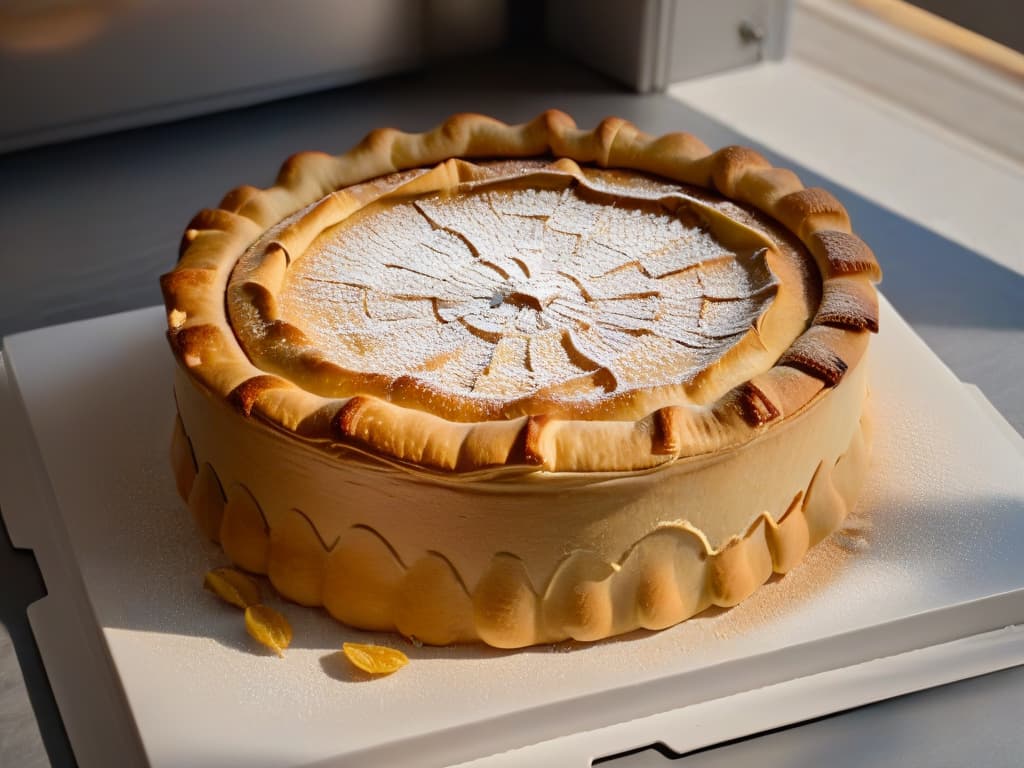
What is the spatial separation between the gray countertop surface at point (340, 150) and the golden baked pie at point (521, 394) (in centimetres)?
27

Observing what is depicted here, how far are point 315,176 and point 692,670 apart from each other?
1081 millimetres

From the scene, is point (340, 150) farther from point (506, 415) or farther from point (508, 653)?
point (508, 653)

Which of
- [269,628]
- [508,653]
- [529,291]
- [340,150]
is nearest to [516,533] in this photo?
[508,653]

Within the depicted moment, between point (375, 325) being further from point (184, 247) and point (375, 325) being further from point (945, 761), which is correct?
point (945, 761)

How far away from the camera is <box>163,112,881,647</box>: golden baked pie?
5.51 feet

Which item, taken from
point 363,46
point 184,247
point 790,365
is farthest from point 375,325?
point 363,46

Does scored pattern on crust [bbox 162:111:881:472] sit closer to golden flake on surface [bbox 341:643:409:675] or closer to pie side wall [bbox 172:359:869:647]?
pie side wall [bbox 172:359:869:647]

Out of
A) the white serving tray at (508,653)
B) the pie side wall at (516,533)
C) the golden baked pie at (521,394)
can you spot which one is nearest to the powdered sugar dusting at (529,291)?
the golden baked pie at (521,394)

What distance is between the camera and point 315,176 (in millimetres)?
2301

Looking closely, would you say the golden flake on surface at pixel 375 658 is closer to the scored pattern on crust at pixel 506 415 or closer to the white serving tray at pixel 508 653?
the white serving tray at pixel 508 653

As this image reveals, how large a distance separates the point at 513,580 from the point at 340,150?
1.94 m

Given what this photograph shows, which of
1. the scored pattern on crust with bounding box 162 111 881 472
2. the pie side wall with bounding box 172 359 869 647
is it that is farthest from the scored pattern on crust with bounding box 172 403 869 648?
the scored pattern on crust with bounding box 162 111 881 472

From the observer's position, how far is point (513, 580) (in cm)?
172

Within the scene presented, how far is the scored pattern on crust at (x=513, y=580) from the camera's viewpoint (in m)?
1.73
